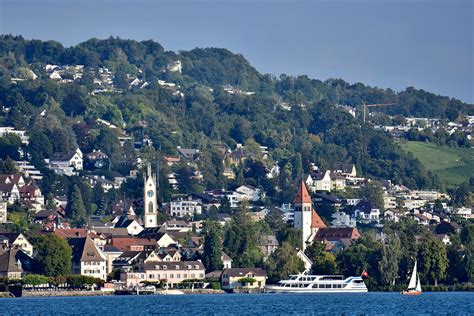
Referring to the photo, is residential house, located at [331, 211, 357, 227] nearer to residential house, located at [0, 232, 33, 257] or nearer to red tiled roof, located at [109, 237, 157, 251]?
red tiled roof, located at [109, 237, 157, 251]

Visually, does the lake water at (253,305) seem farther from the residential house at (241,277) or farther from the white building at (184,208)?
the white building at (184,208)

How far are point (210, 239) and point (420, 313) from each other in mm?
39329

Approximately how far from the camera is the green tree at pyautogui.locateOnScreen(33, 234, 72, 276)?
360ft

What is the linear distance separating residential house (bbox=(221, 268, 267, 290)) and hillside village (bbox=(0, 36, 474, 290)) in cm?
9

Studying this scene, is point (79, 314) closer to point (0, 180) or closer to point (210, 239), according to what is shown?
point (210, 239)

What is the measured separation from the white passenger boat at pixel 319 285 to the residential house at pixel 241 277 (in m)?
1.12

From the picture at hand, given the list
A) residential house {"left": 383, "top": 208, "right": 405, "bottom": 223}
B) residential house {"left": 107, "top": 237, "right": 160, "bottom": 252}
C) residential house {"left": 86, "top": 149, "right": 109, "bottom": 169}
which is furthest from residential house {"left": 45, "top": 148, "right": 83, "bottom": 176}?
residential house {"left": 107, "top": 237, "right": 160, "bottom": 252}

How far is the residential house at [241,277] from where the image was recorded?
112312 millimetres

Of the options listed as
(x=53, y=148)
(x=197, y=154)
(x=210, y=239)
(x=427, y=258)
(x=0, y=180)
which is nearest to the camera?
(x=427, y=258)

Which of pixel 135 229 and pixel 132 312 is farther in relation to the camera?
pixel 135 229

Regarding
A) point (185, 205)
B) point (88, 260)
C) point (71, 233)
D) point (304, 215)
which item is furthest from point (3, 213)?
point (88, 260)

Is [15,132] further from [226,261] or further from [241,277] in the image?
[241,277]

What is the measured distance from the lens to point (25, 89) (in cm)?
19925

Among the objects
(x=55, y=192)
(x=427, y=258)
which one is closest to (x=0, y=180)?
(x=55, y=192)
